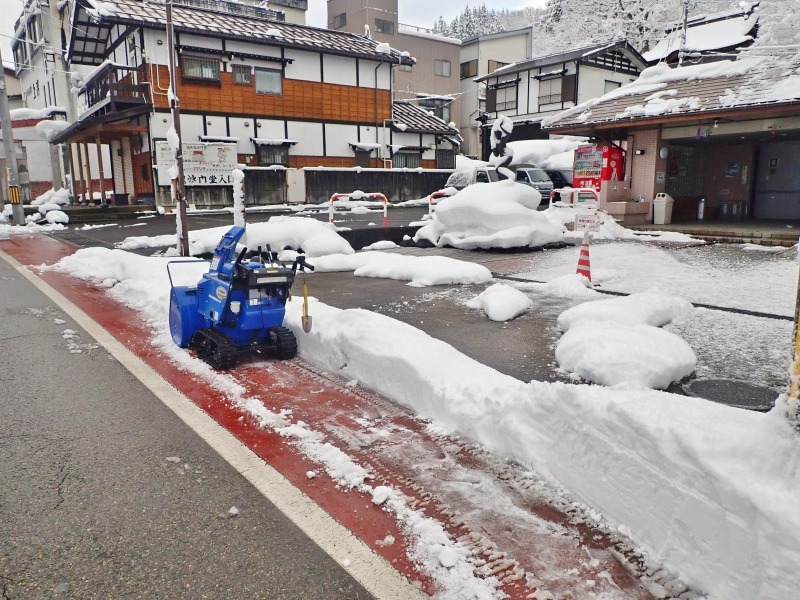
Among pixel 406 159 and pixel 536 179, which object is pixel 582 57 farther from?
pixel 536 179

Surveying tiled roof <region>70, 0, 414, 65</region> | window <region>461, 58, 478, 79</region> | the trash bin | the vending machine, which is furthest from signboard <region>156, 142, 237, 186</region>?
window <region>461, 58, 478, 79</region>

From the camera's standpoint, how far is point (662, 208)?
15.2m

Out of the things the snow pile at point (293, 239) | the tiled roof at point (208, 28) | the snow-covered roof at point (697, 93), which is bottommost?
the snow pile at point (293, 239)

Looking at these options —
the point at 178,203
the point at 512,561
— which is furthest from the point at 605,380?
the point at 178,203

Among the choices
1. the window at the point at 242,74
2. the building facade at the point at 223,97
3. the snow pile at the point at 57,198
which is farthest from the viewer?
the snow pile at the point at 57,198

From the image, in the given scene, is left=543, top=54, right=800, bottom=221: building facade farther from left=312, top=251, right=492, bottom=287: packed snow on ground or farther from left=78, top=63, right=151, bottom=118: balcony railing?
left=78, top=63, right=151, bottom=118: balcony railing

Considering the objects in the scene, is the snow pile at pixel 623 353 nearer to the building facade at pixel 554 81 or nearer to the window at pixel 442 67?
the building facade at pixel 554 81

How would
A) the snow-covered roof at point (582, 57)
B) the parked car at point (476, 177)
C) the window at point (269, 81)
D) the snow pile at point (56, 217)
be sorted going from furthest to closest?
1. the snow-covered roof at point (582, 57)
2. the window at point (269, 81)
3. the parked car at point (476, 177)
4. the snow pile at point (56, 217)

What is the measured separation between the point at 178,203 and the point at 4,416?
24.1 ft

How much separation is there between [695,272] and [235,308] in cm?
739

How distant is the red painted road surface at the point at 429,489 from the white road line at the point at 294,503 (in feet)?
0.16

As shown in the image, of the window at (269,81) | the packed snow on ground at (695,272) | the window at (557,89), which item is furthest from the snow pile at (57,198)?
the packed snow on ground at (695,272)

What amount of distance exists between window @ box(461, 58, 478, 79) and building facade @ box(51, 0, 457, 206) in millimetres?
16692

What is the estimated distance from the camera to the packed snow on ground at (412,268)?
859 cm
